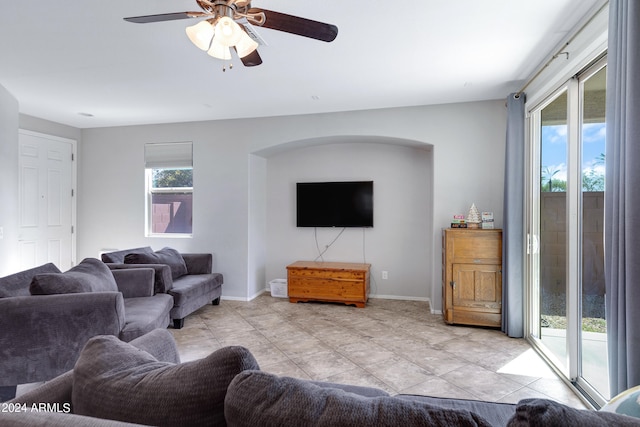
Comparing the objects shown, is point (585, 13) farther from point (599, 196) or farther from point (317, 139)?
point (317, 139)

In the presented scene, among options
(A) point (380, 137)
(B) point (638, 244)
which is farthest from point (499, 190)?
(B) point (638, 244)

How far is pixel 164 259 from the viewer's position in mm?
4098

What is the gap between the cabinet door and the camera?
358 centimetres

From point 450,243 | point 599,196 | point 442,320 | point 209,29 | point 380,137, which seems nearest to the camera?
point 209,29

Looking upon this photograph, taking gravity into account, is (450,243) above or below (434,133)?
below

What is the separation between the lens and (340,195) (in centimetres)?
492

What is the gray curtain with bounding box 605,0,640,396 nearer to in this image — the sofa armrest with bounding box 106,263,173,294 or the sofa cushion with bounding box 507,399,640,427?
the sofa cushion with bounding box 507,399,640,427

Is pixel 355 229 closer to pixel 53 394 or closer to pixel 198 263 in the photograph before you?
pixel 198 263

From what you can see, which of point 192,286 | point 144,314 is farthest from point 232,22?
point 192,286

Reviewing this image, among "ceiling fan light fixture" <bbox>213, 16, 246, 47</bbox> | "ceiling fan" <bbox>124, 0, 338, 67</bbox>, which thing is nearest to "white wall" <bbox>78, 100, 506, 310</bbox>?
"ceiling fan" <bbox>124, 0, 338, 67</bbox>

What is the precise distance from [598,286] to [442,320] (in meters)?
1.89

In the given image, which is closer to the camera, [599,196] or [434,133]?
[599,196]

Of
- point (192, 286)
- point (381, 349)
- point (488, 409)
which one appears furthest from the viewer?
point (192, 286)

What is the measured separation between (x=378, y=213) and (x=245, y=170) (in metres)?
2.01
